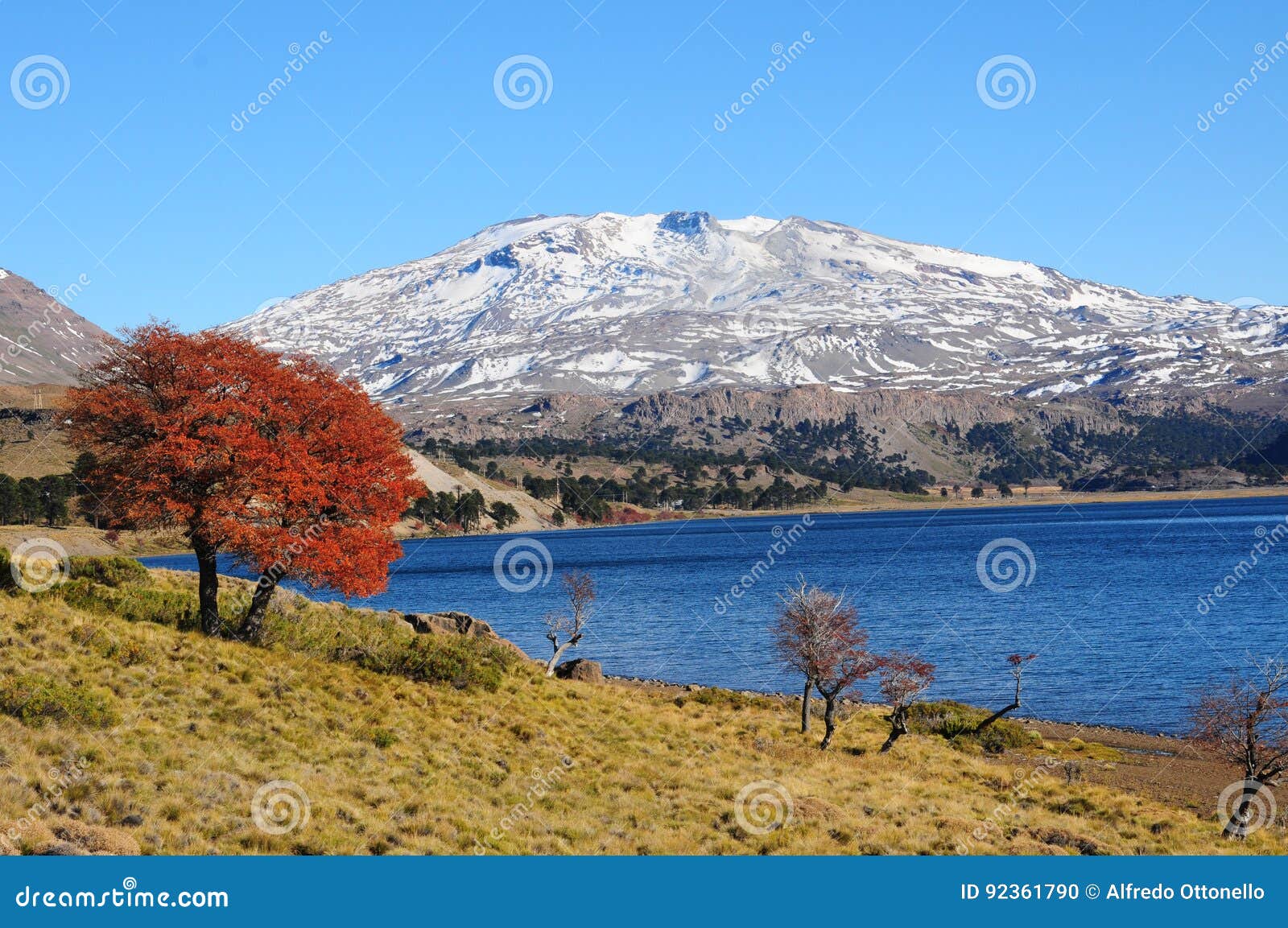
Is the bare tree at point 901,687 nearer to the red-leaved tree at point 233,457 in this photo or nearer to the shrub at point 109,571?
the red-leaved tree at point 233,457

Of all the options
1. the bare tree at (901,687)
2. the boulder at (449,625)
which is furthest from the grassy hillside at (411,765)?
the boulder at (449,625)

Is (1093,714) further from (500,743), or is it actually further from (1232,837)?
(500,743)

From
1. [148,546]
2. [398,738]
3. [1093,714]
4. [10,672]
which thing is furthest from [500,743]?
[148,546]

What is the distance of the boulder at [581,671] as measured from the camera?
155 ft

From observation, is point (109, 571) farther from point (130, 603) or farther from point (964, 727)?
point (964, 727)

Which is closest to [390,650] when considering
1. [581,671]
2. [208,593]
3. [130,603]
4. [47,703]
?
[208,593]

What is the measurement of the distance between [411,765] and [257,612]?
9747 millimetres

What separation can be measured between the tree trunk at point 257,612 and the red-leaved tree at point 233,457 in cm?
4

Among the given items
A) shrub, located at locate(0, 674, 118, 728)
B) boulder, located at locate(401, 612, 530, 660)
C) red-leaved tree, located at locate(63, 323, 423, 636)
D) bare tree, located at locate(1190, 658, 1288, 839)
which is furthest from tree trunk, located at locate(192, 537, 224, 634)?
bare tree, located at locate(1190, 658, 1288, 839)

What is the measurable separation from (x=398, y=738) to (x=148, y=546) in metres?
142

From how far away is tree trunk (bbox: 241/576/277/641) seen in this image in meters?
32.4

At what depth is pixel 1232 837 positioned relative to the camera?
27.3m

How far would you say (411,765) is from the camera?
2584 centimetres

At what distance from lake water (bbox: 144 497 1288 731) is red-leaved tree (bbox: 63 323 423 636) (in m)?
22.1
